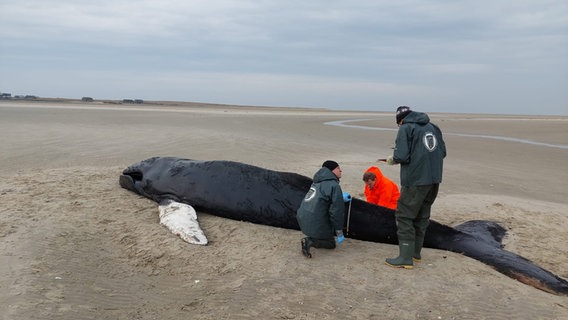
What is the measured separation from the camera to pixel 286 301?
474 centimetres

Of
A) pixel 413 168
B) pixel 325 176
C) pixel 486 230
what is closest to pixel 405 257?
pixel 413 168

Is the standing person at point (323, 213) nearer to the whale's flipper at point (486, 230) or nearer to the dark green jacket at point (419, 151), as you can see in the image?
the dark green jacket at point (419, 151)

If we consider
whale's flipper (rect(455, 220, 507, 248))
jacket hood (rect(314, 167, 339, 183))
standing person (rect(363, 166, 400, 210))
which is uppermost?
jacket hood (rect(314, 167, 339, 183))

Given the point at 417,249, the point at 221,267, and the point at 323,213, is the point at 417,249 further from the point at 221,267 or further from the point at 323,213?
the point at 221,267

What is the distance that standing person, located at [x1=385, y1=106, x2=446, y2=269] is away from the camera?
536cm

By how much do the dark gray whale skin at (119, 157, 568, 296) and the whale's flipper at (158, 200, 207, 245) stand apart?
36cm

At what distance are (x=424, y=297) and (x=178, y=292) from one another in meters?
2.60

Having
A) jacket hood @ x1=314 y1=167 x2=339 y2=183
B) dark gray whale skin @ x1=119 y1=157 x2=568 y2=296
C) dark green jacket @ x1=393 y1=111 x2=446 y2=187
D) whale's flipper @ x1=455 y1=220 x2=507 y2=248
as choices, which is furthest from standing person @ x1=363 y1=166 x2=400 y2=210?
dark green jacket @ x1=393 y1=111 x2=446 y2=187

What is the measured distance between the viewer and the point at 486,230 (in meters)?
7.44

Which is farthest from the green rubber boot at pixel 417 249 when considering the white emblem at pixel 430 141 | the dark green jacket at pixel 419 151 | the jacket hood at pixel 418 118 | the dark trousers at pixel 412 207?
the jacket hood at pixel 418 118

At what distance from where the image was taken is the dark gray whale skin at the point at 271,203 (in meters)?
6.27

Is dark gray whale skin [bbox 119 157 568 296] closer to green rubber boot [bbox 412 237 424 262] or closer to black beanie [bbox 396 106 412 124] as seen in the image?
green rubber boot [bbox 412 237 424 262]

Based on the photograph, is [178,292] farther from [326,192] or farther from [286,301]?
[326,192]

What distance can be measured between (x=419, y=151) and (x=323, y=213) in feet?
4.86
